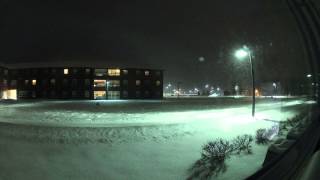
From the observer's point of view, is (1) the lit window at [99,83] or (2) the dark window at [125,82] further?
(2) the dark window at [125,82]

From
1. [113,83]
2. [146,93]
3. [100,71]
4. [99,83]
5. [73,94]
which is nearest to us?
[73,94]

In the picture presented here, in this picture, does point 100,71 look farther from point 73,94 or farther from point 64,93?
point 64,93

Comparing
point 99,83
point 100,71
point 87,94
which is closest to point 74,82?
point 87,94

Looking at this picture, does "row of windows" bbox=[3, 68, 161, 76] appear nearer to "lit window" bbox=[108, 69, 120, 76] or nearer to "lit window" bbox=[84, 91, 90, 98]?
"lit window" bbox=[108, 69, 120, 76]

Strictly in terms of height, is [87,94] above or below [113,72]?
below

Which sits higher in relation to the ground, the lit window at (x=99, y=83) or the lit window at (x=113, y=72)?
the lit window at (x=113, y=72)

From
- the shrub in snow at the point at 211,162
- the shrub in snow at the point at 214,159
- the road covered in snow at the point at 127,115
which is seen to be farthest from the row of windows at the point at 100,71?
the shrub in snow at the point at 211,162

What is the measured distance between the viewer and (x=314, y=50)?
335 inches

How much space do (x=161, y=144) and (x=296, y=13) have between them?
10992 mm

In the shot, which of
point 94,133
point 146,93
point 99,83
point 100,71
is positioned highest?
point 100,71

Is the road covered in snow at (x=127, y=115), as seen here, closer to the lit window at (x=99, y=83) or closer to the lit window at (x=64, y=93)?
the lit window at (x=64, y=93)

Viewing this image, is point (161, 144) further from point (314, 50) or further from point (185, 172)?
point (314, 50)

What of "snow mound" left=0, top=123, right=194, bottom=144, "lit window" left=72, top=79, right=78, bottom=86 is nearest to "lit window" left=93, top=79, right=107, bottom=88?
"lit window" left=72, top=79, right=78, bottom=86

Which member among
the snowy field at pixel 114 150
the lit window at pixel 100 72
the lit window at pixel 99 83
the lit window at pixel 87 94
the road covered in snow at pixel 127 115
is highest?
the lit window at pixel 100 72
